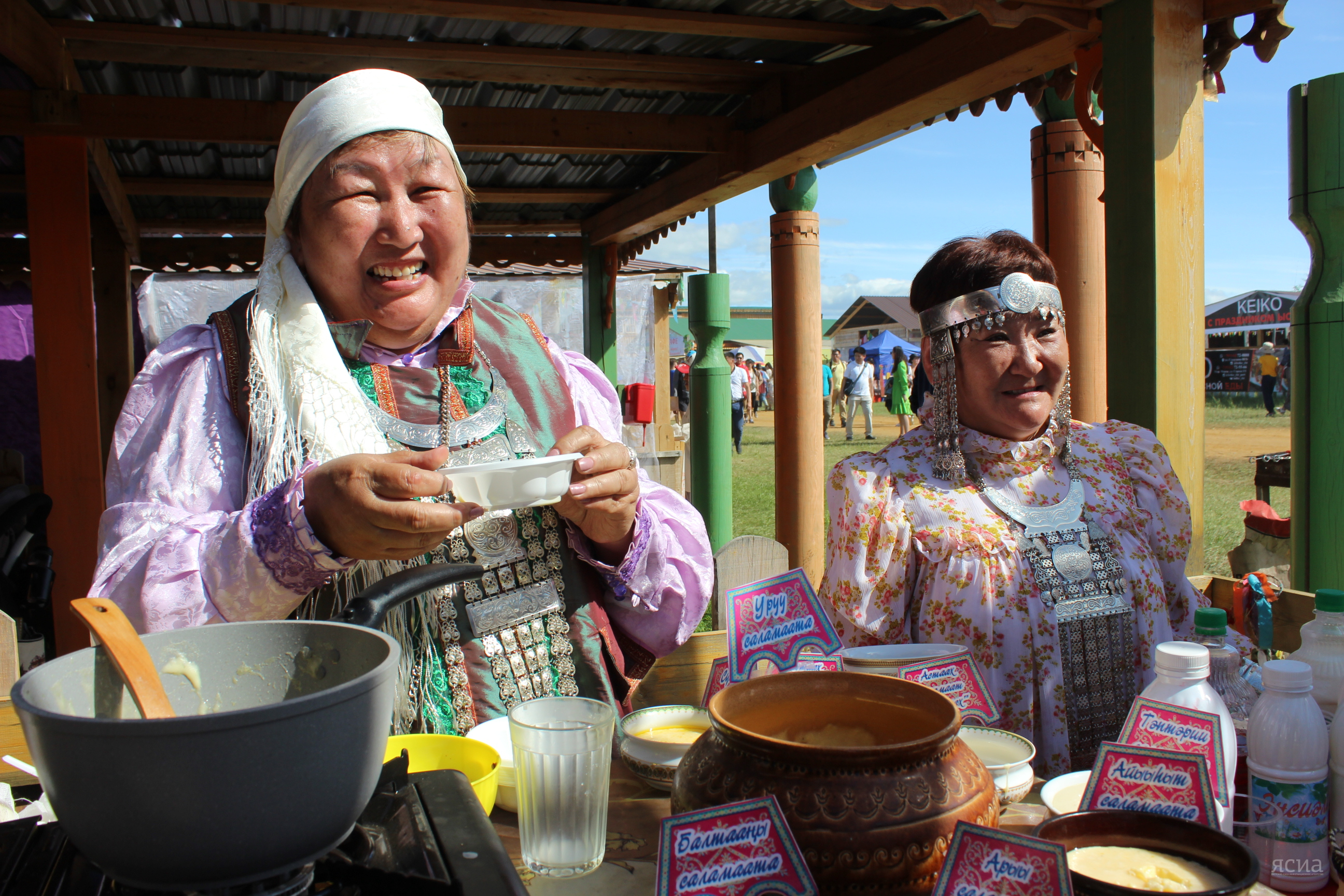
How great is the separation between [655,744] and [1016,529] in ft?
4.26

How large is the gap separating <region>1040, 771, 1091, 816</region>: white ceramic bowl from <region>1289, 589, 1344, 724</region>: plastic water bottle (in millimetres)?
318

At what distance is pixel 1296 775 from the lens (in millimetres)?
1089

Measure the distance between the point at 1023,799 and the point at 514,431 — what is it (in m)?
1.12

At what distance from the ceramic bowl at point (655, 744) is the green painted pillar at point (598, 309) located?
6.55 meters

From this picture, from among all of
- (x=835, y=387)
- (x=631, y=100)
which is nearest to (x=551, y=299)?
(x=631, y=100)

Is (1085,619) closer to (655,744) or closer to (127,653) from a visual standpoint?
(655,744)

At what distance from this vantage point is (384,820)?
0.88 m

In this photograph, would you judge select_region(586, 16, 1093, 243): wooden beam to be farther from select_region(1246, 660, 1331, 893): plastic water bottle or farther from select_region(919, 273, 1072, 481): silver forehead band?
select_region(1246, 660, 1331, 893): plastic water bottle

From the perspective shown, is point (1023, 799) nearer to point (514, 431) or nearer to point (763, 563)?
point (514, 431)

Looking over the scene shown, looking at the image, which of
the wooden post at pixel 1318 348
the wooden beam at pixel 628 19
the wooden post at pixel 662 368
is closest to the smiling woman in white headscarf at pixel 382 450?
the wooden beam at pixel 628 19

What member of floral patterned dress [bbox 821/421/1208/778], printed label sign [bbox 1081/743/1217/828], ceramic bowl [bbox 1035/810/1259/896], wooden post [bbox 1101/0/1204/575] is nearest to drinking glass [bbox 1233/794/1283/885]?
printed label sign [bbox 1081/743/1217/828]

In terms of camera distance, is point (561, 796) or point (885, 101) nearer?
point (561, 796)

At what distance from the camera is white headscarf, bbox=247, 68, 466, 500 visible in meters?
1.57

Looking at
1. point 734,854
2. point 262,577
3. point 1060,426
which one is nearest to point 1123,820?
point 734,854
